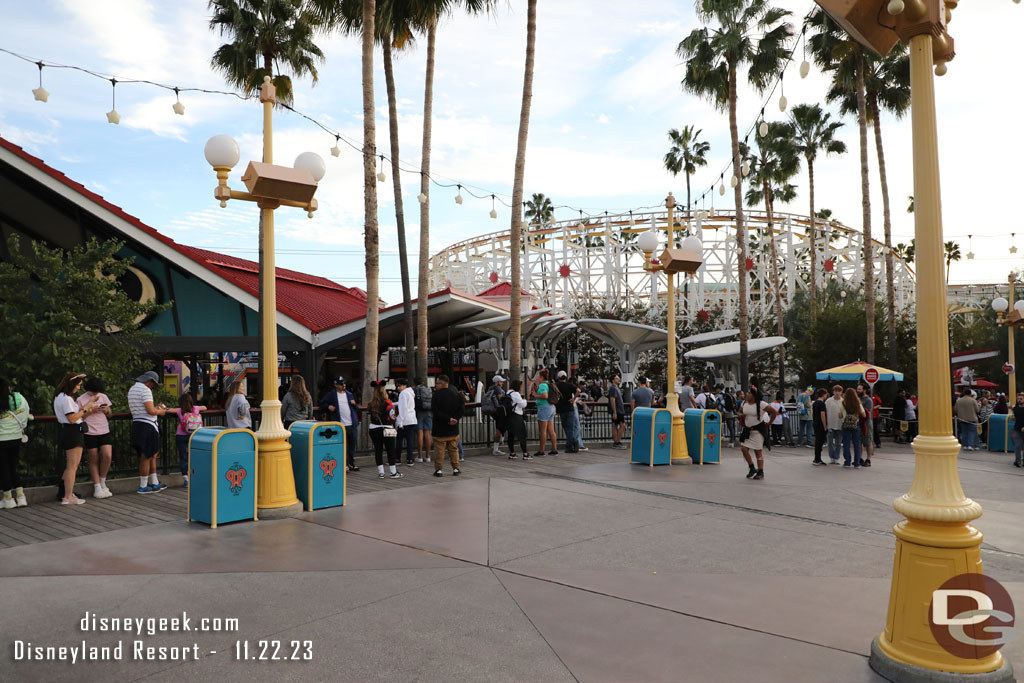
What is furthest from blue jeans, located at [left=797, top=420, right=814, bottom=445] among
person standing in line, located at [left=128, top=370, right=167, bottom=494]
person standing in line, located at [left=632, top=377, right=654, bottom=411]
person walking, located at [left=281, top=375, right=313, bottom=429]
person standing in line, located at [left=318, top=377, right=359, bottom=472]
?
person standing in line, located at [left=128, top=370, right=167, bottom=494]

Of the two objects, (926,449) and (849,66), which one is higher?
(849,66)

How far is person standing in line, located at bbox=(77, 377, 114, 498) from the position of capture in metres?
8.94

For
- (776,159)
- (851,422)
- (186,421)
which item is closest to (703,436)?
(851,422)

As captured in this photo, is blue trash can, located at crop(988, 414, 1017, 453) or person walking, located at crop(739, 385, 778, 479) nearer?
person walking, located at crop(739, 385, 778, 479)

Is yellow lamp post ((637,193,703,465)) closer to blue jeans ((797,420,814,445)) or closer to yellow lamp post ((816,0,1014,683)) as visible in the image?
blue jeans ((797,420,814,445))

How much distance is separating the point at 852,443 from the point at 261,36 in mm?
18527

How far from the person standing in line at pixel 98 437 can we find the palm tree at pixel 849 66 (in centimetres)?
2290

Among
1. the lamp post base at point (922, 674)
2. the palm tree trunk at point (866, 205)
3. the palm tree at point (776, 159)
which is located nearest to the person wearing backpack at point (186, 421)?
the lamp post base at point (922, 674)

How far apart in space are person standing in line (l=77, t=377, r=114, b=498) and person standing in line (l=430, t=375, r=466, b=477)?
4.51 metres

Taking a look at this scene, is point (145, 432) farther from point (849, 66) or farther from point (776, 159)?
point (776, 159)

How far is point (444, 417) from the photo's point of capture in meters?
11.2

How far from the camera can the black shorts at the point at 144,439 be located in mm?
9578

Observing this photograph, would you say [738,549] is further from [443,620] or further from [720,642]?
[443,620]

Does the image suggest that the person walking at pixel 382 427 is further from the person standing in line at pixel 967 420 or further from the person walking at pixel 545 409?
the person standing in line at pixel 967 420
